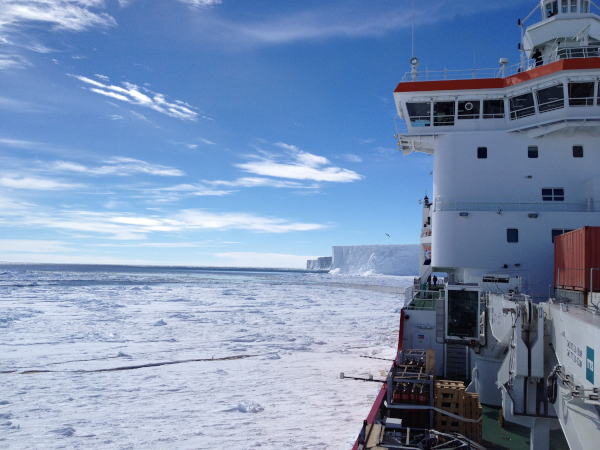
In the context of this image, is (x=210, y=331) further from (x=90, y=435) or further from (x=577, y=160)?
(x=577, y=160)

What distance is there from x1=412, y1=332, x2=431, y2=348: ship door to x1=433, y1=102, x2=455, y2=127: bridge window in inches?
291

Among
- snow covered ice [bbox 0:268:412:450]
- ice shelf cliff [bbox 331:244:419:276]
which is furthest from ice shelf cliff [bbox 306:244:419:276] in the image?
snow covered ice [bbox 0:268:412:450]

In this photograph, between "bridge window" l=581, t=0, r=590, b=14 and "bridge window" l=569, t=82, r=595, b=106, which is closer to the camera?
"bridge window" l=569, t=82, r=595, b=106

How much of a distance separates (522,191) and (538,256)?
2.37m

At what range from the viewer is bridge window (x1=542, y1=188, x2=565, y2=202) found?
13.7 metres

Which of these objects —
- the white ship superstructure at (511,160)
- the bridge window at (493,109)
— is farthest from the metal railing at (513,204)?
the bridge window at (493,109)

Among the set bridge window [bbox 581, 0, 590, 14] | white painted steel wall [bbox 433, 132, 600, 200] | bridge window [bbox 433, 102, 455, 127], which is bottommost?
white painted steel wall [bbox 433, 132, 600, 200]

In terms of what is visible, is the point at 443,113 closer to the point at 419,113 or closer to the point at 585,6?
the point at 419,113

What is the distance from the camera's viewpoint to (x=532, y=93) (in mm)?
13719

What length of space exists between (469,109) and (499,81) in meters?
1.24

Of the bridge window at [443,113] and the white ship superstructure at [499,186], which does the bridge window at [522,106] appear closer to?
the white ship superstructure at [499,186]

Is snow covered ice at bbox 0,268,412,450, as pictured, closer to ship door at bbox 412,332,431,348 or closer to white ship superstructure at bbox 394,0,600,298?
ship door at bbox 412,332,431,348

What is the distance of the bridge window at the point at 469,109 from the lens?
14617 millimetres

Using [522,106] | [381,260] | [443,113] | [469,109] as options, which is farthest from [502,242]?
[381,260]
